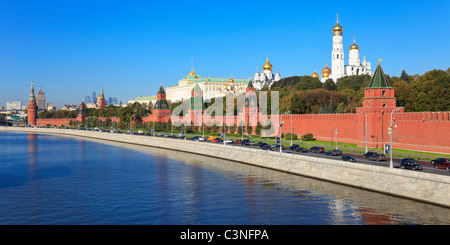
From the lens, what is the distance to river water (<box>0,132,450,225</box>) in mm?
22641

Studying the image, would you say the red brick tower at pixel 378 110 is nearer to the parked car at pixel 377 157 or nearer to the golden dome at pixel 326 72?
the parked car at pixel 377 157

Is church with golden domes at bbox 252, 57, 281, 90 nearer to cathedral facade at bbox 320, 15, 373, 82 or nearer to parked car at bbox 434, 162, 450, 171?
cathedral facade at bbox 320, 15, 373, 82

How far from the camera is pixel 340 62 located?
419 ft

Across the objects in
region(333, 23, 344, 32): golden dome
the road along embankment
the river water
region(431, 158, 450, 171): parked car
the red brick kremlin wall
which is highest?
region(333, 23, 344, 32): golden dome

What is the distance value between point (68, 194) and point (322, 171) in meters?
17.9

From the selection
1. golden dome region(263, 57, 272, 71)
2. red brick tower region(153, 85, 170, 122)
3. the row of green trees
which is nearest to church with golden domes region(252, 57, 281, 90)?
golden dome region(263, 57, 272, 71)

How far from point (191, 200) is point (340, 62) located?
10845 centimetres

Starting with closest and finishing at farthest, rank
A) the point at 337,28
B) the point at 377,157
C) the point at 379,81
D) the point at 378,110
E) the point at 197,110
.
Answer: the point at 377,157, the point at 378,110, the point at 379,81, the point at 197,110, the point at 337,28

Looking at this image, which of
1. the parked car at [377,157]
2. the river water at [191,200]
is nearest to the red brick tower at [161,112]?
the river water at [191,200]

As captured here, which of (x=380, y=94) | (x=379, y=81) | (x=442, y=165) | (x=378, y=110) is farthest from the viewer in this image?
(x=379, y=81)

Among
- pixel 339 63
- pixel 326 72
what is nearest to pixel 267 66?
pixel 326 72

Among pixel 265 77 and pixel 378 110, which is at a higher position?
pixel 265 77

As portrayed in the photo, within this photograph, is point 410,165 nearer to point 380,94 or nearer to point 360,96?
point 380,94
